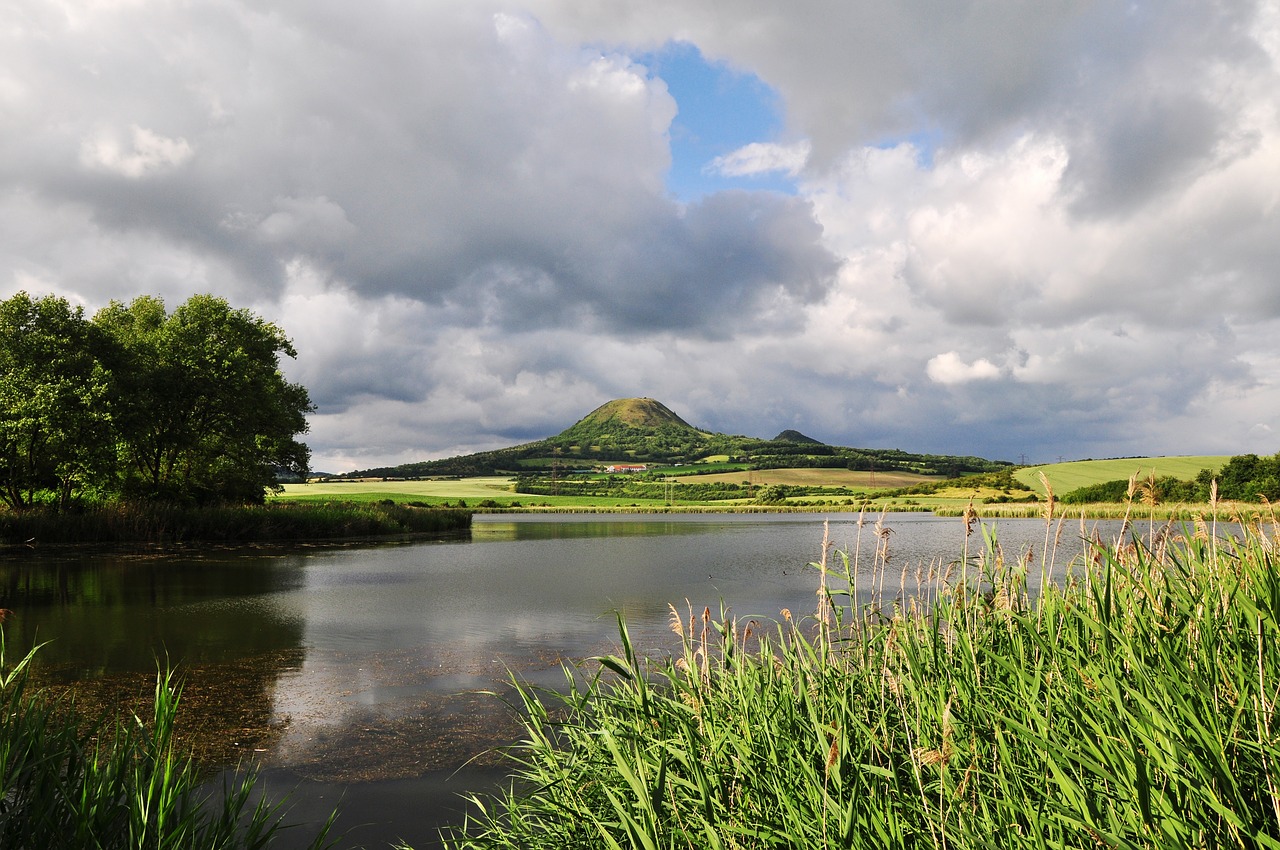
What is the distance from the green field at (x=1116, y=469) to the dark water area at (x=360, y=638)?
60192mm

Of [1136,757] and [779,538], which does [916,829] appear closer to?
[1136,757]

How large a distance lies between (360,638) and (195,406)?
96.8 feet

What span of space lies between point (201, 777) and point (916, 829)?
5955mm

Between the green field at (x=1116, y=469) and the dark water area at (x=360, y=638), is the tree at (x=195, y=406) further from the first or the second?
the green field at (x=1116, y=469)

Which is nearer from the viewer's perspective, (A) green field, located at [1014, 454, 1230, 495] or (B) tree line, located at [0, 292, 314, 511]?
(B) tree line, located at [0, 292, 314, 511]

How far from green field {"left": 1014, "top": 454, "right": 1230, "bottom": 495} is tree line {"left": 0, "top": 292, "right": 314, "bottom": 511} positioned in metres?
64.7

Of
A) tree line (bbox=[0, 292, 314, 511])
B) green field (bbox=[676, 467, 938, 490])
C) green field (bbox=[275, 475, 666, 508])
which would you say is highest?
tree line (bbox=[0, 292, 314, 511])

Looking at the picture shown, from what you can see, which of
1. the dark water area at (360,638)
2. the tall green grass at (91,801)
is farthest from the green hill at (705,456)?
the tall green grass at (91,801)

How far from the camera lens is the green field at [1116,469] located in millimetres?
73688

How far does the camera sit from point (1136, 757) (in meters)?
2.25

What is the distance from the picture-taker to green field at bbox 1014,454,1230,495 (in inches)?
2901

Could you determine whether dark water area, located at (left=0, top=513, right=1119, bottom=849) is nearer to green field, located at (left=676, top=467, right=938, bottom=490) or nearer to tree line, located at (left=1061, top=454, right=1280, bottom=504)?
tree line, located at (left=1061, top=454, right=1280, bottom=504)

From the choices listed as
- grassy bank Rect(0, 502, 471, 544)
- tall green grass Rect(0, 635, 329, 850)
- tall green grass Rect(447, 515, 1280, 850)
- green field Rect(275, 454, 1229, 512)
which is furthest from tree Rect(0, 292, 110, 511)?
green field Rect(275, 454, 1229, 512)

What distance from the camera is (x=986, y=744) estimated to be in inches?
136
